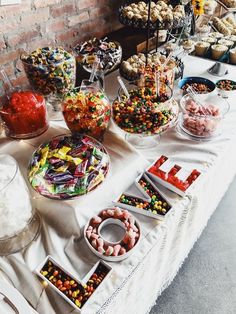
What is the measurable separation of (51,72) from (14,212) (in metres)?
0.61

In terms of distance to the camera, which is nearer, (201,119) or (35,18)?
(201,119)

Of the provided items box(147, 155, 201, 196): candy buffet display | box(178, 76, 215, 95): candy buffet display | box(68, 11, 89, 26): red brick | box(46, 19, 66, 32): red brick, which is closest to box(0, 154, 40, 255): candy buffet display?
box(147, 155, 201, 196): candy buffet display

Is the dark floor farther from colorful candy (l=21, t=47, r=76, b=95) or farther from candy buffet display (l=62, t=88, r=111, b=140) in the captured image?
colorful candy (l=21, t=47, r=76, b=95)

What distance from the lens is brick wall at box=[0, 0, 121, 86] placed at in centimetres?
137

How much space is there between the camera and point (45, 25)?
1.51 meters

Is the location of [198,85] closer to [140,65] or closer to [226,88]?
[226,88]

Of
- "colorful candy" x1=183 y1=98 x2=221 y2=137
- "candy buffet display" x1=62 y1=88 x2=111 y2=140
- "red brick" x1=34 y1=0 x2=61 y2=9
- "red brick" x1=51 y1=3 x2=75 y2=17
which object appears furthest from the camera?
"red brick" x1=51 y1=3 x2=75 y2=17

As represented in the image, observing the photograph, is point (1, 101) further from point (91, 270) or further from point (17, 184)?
point (91, 270)

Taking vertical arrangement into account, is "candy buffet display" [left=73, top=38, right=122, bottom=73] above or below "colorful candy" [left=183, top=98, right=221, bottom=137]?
above

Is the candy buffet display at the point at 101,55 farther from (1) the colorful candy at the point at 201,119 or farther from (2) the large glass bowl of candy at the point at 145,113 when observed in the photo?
(1) the colorful candy at the point at 201,119

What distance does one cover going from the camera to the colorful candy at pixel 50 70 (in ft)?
3.69

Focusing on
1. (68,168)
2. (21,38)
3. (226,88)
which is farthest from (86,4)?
(68,168)

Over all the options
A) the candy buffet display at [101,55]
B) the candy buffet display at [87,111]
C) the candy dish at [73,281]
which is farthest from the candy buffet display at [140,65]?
the candy dish at [73,281]

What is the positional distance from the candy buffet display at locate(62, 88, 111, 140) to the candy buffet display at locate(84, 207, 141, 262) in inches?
11.9
